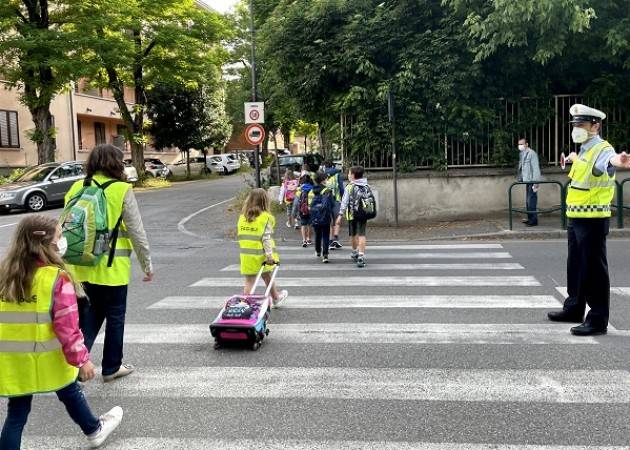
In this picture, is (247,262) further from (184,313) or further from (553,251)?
(553,251)

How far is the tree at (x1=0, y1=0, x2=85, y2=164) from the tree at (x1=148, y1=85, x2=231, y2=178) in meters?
10.4

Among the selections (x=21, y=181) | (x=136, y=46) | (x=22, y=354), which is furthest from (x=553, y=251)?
(x=136, y=46)

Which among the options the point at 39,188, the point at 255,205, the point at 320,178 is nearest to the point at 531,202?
the point at 320,178

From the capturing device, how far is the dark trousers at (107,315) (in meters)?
4.61

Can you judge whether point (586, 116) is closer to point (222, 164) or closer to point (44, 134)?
point (44, 134)

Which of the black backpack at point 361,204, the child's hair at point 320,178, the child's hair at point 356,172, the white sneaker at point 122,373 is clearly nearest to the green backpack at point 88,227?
the white sneaker at point 122,373

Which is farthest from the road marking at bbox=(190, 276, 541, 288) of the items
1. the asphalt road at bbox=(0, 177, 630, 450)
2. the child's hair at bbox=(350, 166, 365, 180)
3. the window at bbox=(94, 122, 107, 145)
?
the window at bbox=(94, 122, 107, 145)

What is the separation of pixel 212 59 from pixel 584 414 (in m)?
30.4

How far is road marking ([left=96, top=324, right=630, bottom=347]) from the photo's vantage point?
18.6ft

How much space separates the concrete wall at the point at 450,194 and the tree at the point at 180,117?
2513cm

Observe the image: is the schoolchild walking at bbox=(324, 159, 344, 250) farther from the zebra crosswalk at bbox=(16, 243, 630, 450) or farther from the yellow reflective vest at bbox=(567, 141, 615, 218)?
the yellow reflective vest at bbox=(567, 141, 615, 218)

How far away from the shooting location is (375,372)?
4898 mm

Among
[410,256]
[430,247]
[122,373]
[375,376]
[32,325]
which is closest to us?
[32,325]

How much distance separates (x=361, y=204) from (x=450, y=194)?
20.8 ft
